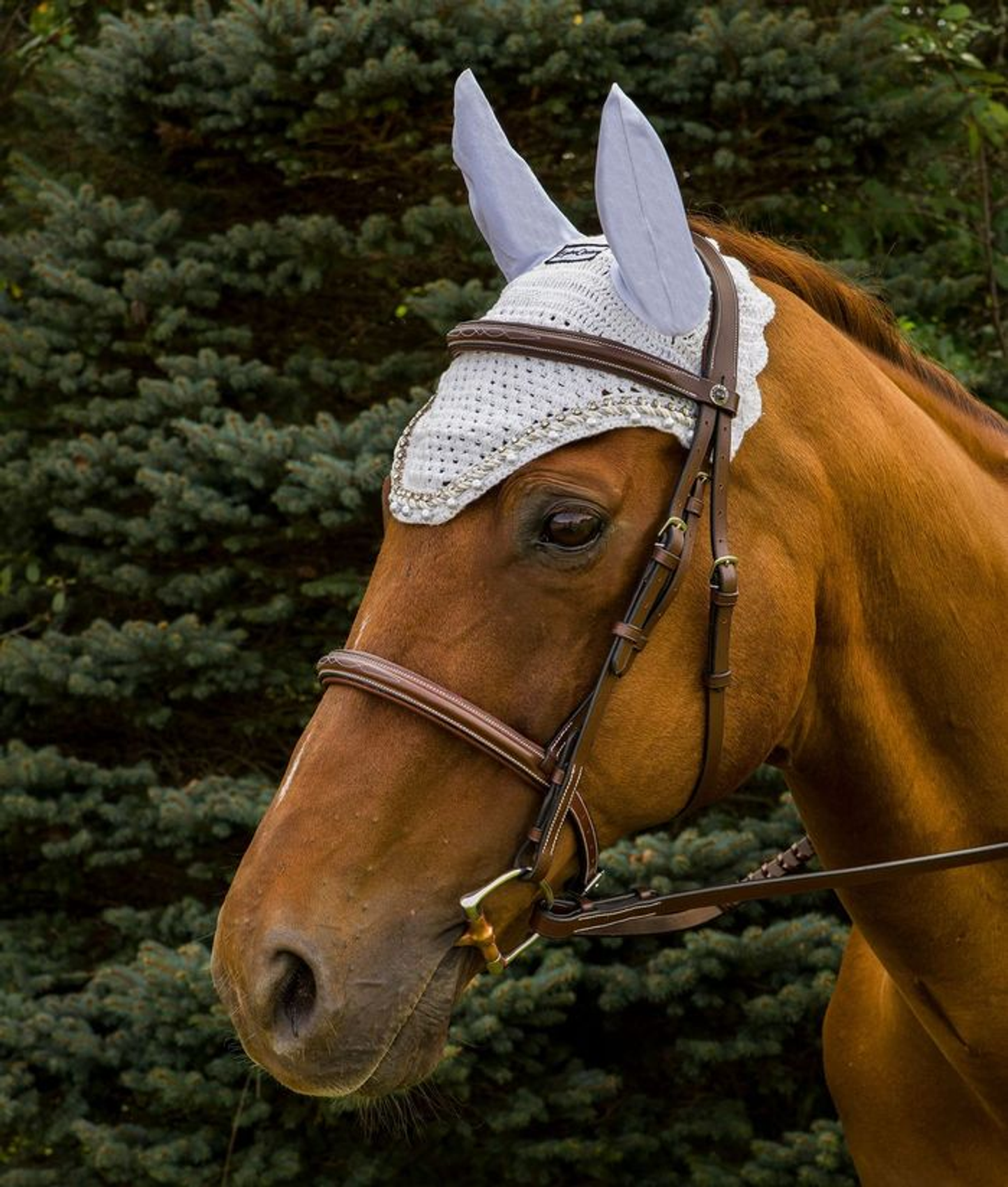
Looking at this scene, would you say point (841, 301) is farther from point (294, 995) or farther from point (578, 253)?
point (294, 995)

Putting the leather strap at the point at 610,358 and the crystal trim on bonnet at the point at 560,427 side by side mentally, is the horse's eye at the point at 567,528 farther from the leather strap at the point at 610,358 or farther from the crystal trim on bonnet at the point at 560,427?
the leather strap at the point at 610,358

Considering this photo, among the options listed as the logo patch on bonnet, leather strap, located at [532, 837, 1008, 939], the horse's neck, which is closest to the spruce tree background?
the horse's neck

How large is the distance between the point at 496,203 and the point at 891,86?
10.1ft

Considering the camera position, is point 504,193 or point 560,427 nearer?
point 560,427

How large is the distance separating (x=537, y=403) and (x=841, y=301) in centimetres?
74

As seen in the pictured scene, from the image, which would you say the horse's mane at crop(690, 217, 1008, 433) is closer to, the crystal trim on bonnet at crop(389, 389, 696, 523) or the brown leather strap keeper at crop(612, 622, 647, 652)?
the crystal trim on bonnet at crop(389, 389, 696, 523)

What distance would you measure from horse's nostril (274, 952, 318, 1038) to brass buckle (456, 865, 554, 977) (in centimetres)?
21

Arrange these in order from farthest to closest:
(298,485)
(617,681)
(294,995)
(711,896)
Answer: (298,485), (711,896), (617,681), (294,995)

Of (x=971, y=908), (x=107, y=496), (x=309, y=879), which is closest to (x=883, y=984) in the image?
(x=971, y=908)

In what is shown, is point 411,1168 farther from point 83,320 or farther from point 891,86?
point 891,86

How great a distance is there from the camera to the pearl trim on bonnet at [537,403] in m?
1.86

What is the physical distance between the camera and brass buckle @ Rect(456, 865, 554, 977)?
177cm

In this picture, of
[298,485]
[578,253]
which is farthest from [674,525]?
[298,485]

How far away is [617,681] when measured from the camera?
6.02ft
